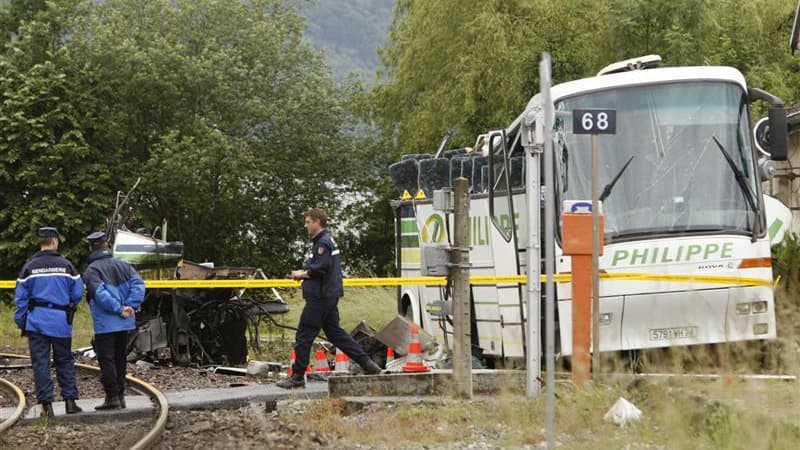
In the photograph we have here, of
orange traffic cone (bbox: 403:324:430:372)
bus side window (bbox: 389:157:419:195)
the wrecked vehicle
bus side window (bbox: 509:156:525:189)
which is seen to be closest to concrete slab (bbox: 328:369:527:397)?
orange traffic cone (bbox: 403:324:430:372)

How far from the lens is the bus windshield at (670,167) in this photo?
1531cm

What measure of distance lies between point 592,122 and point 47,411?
227 inches

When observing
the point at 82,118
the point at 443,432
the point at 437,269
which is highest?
the point at 82,118

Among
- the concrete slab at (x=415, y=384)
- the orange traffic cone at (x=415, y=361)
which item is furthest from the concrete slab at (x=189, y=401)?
the orange traffic cone at (x=415, y=361)

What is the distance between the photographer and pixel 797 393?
1052 cm

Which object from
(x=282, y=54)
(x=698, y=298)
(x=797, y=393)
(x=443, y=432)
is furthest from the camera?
(x=282, y=54)

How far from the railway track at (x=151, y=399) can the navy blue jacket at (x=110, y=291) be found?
3.07 feet

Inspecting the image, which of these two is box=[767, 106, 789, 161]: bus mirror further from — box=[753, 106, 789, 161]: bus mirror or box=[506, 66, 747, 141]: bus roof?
box=[506, 66, 747, 141]: bus roof

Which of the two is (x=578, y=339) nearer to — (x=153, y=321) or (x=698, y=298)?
(x=698, y=298)

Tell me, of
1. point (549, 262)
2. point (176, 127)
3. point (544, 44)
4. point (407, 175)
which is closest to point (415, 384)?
point (549, 262)

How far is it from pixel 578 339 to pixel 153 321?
7.62 metres

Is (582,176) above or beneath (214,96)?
beneath

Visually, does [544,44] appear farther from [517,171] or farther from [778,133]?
[778,133]

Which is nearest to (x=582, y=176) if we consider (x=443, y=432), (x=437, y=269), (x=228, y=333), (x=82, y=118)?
(x=437, y=269)
